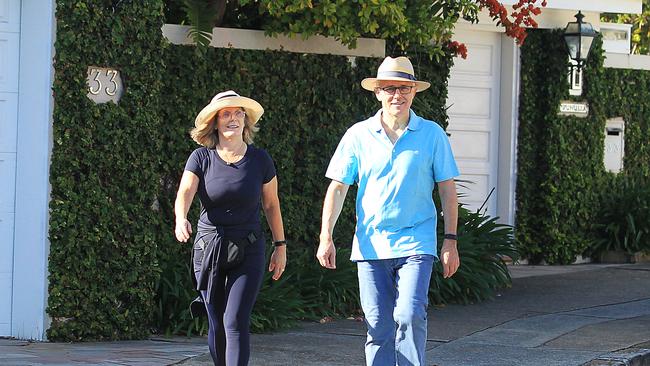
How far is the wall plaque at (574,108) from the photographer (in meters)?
14.4

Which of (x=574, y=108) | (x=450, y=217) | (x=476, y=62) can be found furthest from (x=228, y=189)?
(x=574, y=108)

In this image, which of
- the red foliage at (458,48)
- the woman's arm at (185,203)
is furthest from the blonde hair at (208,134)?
the red foliage at (458,48)

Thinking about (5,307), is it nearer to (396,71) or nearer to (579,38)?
(396,71)

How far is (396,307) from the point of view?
672 centimetres

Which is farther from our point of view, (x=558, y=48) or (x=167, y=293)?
(x=558, y=48)

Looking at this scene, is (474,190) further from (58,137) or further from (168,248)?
(58,137)

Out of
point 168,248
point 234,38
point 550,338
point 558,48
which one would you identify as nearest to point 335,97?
point 234,38

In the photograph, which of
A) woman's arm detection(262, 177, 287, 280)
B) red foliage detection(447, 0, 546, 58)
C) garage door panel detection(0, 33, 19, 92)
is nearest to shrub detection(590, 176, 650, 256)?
red foliage detection(447, 0, 546, 58)

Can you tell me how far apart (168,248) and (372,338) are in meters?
3.48

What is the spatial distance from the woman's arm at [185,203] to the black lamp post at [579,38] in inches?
317

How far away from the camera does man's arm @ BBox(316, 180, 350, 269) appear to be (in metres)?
6.87

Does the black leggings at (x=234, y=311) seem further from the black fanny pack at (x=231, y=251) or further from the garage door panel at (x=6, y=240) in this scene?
the garage door panel at (x=6, y=240)

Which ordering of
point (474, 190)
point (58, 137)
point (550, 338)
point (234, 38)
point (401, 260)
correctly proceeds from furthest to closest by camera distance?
point (474, 190)
point (234, 38)
point (550, 338)
point (58, 137)
point (401, 260)

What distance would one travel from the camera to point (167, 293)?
9.52 m
